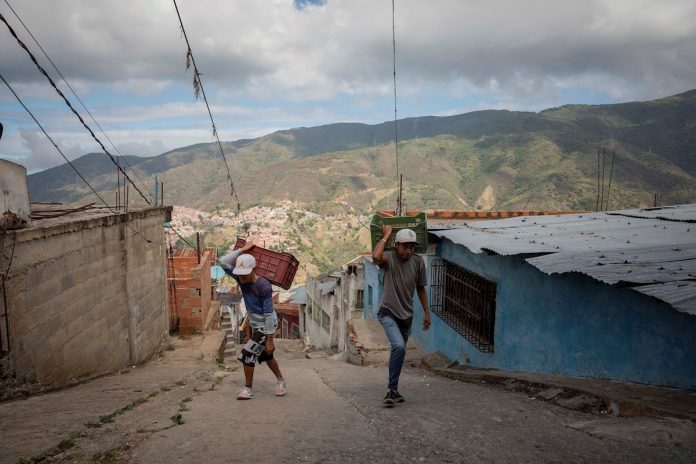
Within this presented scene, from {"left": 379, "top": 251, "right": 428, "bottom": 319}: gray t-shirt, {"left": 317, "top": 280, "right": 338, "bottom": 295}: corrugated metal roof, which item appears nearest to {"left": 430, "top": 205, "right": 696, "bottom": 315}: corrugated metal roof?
{"left": 379, "top": 251, "right": 428, "bottom": 319}: gray t-shirt

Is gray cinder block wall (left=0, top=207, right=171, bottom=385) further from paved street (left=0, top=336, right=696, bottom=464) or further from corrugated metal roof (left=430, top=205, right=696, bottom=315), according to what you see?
corrugated metal roof (left=430, top=205, right=696, bottom=315)

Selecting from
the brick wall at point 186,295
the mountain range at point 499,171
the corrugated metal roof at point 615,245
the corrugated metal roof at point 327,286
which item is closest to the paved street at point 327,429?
the corrugated metal roof at point 615,245

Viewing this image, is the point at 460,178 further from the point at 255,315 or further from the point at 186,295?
the point at 255,315

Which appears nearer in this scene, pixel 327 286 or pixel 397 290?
pixel 397 290

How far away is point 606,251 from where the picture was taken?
5.32m

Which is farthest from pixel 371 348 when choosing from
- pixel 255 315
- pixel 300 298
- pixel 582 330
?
pixel 300 298

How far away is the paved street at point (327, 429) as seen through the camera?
130 inches

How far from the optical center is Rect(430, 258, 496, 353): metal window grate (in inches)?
309

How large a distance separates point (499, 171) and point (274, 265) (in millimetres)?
85755

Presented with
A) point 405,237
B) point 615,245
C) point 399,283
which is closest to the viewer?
point 405,237

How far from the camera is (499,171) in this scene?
86.8 meters

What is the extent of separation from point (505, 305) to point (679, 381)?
285 cm

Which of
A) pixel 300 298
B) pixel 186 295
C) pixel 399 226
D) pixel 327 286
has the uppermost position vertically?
pixel 399 226

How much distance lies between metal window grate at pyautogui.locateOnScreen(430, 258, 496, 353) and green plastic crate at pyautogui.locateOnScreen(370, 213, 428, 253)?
5.00 feet
